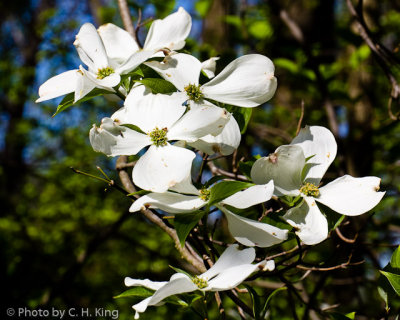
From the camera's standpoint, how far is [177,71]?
20.3 inches

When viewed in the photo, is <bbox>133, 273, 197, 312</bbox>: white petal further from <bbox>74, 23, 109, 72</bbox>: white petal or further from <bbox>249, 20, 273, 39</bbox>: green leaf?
<bbox>249, 20, 273, 39</bbox>: green leaf

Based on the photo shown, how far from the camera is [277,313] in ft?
4.81

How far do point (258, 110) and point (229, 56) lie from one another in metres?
0.62

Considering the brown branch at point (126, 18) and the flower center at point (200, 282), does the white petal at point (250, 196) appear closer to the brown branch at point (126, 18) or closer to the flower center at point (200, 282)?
the flower center at point (200, 282)

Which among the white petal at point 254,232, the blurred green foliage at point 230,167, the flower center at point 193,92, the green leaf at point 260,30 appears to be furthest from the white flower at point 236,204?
the green leaf at point 260,30

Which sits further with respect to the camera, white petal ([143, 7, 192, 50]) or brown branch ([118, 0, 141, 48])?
brown branch ([118, 0, 141, 48])

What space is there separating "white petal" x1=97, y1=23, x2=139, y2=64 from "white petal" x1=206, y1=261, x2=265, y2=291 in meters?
0.33

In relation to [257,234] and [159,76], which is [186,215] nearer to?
[257,234]

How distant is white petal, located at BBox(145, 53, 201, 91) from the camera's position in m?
0.51

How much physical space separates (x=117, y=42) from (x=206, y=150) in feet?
0.78

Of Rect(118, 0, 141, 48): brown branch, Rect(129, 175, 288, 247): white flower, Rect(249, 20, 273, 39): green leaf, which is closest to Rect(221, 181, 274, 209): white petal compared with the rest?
Rect(129, 175, 288, 247): white flower

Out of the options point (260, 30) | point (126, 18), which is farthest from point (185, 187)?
point (260, 30)

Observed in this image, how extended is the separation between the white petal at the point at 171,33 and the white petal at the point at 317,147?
211 mm

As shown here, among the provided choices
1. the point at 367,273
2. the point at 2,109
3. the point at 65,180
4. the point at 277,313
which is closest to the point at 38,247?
the point at 65,180
